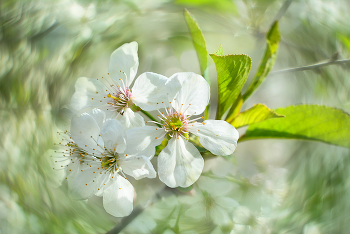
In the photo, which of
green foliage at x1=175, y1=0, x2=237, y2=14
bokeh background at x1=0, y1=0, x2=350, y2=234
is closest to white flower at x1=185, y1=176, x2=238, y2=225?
bokeh background at x1=0, y1=0, x2=350, y2=234

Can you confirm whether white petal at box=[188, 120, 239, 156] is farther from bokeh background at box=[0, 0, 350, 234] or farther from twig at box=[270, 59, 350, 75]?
twig at box=[270, 59, 350, 75]

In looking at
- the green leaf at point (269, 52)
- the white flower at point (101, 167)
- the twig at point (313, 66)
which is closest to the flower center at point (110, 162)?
the white flower at point (101, 167)

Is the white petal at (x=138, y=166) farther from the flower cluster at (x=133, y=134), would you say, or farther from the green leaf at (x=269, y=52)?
the green leaf at (x=269, y=52)

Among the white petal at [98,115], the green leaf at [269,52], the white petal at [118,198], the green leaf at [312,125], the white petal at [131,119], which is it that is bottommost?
the white petal at [118,198]

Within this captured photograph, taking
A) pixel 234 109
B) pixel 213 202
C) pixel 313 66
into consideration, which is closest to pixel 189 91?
pixel 234 109

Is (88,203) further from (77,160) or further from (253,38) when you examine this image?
(253,38)

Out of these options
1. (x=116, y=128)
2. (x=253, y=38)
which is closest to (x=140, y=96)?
(x=116, y=128)
